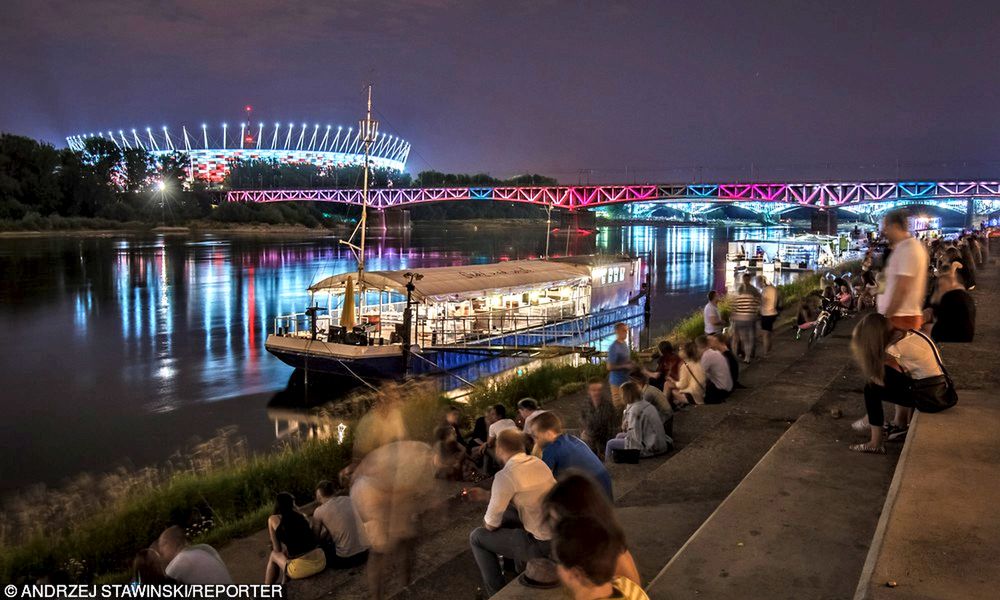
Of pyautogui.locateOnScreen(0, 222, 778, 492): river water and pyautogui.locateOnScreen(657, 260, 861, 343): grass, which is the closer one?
pyautogui.locateOnScreen(0, 222, 778, 492): river water

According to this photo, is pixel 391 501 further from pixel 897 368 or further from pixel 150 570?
pixel 897 368

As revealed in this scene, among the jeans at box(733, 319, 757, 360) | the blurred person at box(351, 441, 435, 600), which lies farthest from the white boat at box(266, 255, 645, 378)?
the blurred person at box(351, 441, 435, 600)

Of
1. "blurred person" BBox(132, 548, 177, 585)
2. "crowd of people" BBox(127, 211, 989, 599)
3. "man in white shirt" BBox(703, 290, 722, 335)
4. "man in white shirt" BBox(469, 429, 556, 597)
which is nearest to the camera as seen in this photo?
"crowd of people" BBox(127, 211, 989, 599)

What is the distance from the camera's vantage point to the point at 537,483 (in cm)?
488

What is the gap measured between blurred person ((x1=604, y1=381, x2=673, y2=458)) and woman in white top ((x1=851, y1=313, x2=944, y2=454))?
247 cm

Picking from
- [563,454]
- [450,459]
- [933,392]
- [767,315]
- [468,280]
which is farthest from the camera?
[468,280]

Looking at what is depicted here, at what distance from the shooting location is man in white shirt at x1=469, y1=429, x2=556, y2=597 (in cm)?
486

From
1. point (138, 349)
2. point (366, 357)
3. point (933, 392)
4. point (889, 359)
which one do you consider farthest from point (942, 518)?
point (138, 349)

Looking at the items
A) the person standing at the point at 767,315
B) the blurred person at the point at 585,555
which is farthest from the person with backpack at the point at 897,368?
the person standing at the point at 767,315

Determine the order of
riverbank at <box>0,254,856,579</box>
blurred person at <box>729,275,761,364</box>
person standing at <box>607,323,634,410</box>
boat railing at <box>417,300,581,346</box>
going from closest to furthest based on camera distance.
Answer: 1. riverbank at <box>0,254,856,579</box>
2. person standing at <box>607,323,634,410</box>
3. blurred person at <box>729,275,761,364</box>
4. boat railing at <box>417,300,581,346</box>

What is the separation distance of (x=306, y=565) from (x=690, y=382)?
5661mm

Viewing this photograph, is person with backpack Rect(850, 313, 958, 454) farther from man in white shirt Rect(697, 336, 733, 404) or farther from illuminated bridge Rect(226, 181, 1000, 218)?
illuminated bridge Rect(226, 181, 1000, 218)

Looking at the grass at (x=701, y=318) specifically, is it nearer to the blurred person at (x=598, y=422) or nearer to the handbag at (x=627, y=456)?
the blurred person at (x=598, y=422)

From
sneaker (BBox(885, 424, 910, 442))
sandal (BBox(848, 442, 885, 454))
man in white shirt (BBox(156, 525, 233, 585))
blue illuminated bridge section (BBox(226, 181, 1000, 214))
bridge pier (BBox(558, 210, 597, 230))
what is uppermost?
blue illuminated bridge section (BBox(226, 181, 1000, 214))
